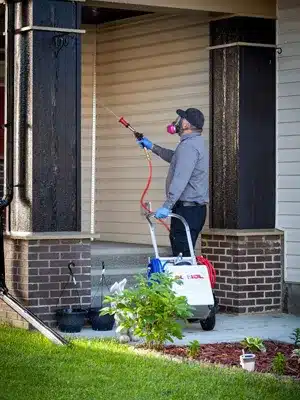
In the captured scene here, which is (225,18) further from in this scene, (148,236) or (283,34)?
(148,236)

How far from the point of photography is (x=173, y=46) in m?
13.5

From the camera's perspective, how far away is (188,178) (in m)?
11.4

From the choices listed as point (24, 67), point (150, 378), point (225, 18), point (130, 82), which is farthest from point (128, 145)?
point (150, 378)

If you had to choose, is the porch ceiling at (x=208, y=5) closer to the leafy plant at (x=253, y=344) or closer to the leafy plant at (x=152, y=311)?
the leafy plant at (x=152, y=311)

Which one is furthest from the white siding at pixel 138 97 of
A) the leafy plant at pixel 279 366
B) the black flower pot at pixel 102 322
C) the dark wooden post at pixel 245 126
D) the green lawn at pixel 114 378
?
the leafy plant at pixel 279 366

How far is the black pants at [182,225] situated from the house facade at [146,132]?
29.1 inches

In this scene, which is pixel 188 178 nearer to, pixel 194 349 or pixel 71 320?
pixel 71 320

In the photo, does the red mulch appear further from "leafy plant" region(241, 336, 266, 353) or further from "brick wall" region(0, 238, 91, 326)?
"brick wall" region(0, 238, 91, 326)

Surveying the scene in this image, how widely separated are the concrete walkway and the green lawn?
1.19 meters

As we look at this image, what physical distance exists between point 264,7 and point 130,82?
7.77 ft

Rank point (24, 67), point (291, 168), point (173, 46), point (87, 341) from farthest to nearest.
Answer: point (173, 46) < point (291, 168) < point (24, 67) < point (87, 341)

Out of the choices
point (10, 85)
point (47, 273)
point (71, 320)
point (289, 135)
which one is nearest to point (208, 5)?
point (289, 135)

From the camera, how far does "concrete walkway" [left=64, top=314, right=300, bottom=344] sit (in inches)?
412

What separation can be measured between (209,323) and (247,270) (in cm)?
152
